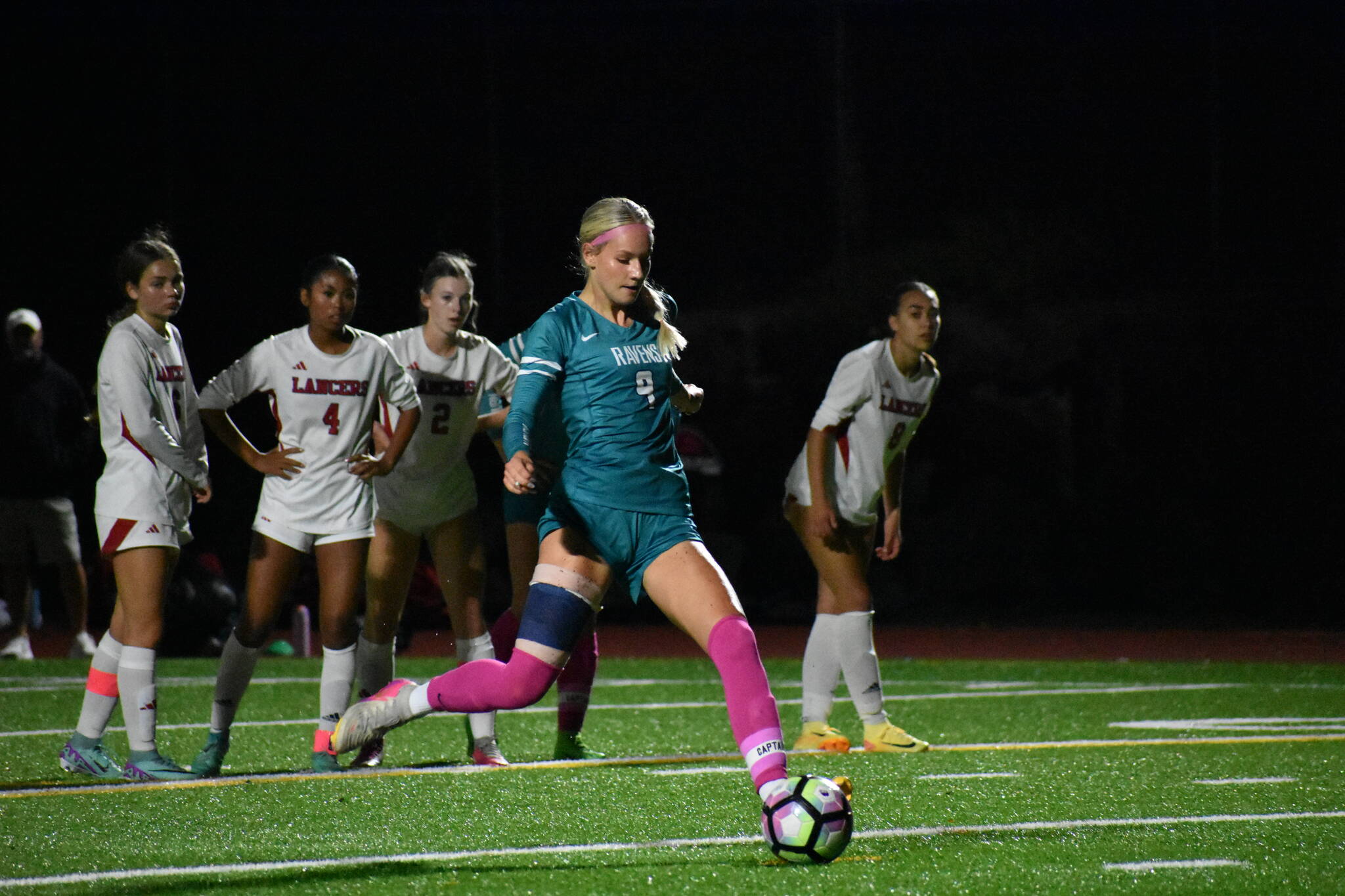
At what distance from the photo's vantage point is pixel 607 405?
4.59m

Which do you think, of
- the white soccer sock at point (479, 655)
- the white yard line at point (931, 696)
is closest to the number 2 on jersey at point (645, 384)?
the white soccer sock at point (479, 655)

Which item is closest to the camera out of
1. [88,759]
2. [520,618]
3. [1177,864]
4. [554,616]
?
[1177,864]

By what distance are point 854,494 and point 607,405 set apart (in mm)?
2793

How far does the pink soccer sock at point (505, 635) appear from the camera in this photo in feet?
22.6

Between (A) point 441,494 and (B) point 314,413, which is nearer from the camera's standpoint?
(B) point 314,413

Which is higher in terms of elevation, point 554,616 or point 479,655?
point 554,616

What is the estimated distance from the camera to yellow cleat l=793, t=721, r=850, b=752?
275 inches

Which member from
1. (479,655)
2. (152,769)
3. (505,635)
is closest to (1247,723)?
(505,635)

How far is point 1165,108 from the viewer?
1795cm

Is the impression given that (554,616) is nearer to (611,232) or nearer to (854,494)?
(611,232)

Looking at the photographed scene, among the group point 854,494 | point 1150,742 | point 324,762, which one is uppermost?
point 854,494

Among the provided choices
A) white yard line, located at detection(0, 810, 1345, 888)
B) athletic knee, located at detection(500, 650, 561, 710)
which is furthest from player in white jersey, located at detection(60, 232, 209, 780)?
athletic knee, located at detection(500, 650, 561, 710)

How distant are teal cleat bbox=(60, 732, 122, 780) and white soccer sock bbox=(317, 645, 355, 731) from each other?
0.73 meters

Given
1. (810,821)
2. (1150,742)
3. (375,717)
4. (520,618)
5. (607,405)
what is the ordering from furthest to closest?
1. (1150,742)
2. (520,618)
3. (375,717)
4. (607,405)
5. (810,821)
